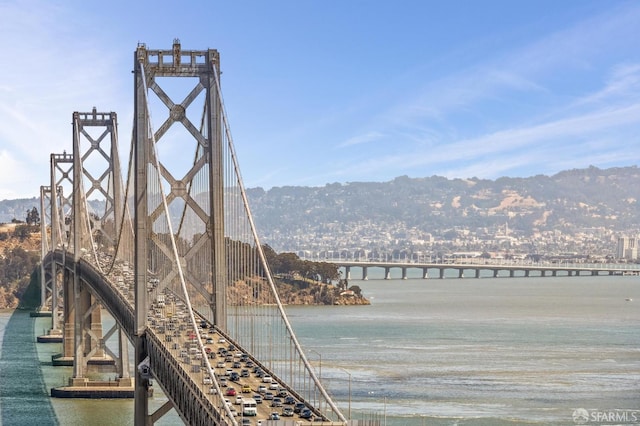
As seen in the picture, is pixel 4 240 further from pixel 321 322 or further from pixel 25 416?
pixel 25 416

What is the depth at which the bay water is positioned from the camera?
41469 millimetres

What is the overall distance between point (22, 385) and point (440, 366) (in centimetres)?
1997

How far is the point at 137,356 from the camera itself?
98.7 ft

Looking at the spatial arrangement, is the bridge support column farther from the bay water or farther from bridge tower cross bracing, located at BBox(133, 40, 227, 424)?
bridge tower cross bracing, located at BBox(133, 40, 227, 424)

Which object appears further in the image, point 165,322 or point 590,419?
point 590,419

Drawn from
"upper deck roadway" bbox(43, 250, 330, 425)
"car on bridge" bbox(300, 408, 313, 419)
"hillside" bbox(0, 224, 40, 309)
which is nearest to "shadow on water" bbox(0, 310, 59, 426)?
"upper deck roadway" bbox(43, 250, 330, 425)

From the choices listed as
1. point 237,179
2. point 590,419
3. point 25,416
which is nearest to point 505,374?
point 590,419

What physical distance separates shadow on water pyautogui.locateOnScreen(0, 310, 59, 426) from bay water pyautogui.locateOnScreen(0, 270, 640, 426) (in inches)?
2.4

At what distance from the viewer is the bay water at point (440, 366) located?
41.5m

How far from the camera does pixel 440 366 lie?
56.0 m

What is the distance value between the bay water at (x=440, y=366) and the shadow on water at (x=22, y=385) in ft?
0.20

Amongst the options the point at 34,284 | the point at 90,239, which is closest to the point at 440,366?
the point at 90,239

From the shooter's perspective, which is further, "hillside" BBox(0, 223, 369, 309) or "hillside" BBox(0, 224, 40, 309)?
"hillside" BBox(0, 223, 369, 309)

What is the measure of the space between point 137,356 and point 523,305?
87.4m
